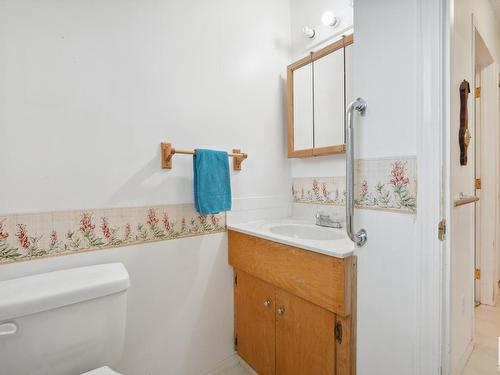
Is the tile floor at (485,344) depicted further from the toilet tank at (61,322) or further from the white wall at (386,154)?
the toilet tank at (61,322)

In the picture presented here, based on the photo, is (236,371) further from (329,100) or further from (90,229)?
(329,100)

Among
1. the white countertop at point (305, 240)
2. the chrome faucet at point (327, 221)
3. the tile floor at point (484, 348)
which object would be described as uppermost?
the chrome faucet at point (327, 221)

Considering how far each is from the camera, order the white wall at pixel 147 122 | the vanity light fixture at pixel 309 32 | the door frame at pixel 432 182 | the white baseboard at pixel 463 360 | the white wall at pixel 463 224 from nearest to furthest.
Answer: the door frame at pixel 432 182 < the white wall at pixel 147 122 < the white wall at pixel 463 224 < the white baseboard at pixel 463 360 < the vanity light fixture at pixel 309 32

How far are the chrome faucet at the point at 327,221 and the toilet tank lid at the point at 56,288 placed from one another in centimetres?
110

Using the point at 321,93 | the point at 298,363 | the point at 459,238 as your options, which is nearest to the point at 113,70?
the point at 321,93

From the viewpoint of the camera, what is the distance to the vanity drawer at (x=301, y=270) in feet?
3.21

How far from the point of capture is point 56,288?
0.90 m

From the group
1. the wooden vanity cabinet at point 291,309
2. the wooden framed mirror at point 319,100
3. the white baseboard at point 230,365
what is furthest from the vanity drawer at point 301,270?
the wooden framed mirror at point 319,100

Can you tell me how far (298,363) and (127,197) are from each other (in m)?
1.15

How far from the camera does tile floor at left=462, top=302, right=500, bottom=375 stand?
137 cm

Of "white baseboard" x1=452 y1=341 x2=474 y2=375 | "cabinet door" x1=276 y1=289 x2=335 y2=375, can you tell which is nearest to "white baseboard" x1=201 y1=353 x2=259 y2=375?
"cabinet door" x1=276 y1=289 x2=335 y2=375

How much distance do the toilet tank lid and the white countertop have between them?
0.66m

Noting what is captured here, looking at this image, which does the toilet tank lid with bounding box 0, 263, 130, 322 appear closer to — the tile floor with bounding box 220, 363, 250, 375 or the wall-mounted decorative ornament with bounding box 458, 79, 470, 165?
the tile floor with bounding box 220, 363, 250, 375

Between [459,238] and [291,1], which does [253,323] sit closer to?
[459,238]
